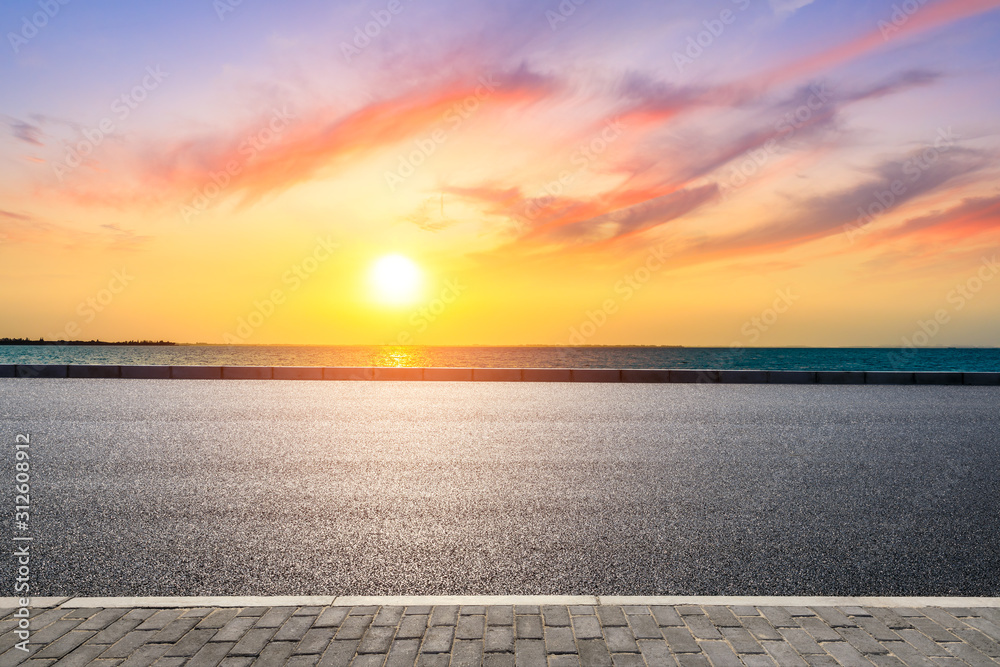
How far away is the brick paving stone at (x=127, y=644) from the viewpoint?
3.25m

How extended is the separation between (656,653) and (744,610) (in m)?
0.79

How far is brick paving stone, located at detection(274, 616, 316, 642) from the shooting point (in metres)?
3.38

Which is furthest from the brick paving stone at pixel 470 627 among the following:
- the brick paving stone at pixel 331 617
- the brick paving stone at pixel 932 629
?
the brick paving stone at pixel 932 629

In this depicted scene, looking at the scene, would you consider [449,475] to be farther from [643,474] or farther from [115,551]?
[115,551]

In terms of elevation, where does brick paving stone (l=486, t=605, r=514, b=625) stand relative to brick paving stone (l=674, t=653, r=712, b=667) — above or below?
above

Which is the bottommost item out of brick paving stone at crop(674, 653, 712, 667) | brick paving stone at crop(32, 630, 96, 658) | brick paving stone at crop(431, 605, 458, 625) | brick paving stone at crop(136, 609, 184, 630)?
brick paving stone at crop(674, 653, 712, 667)

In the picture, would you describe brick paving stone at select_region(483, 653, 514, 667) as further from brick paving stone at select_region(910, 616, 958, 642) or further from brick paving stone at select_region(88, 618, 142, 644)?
brick paving stone at select_region(910, 616, 958, 642)

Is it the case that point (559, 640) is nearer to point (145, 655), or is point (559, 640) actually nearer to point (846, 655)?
point (846, 655)

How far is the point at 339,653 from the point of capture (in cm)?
324

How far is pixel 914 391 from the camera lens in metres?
19.7

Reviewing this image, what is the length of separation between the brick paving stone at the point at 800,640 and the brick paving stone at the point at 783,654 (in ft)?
0.14

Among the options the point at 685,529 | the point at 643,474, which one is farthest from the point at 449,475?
the point at 685,529

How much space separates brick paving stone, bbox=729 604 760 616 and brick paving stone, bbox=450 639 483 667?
1529mm

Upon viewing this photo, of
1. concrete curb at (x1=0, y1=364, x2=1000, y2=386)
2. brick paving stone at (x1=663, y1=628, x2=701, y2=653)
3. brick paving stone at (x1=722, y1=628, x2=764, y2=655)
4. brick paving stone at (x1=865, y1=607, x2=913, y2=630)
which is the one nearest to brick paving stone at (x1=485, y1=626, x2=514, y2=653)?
brick paving stone at (x1=663, y1=628, x2=701, y2=653)
